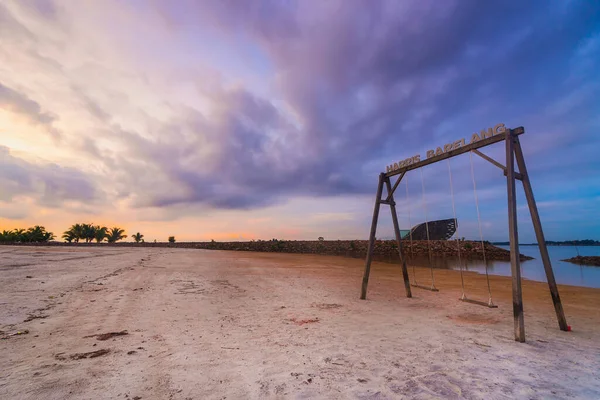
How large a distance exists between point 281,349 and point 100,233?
102766 millimetres

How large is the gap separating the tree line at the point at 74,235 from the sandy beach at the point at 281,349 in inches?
3612

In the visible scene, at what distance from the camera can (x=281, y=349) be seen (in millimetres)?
4680

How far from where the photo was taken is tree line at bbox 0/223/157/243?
71938mm

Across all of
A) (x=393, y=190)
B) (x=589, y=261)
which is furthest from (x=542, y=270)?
(x=393, y=190)

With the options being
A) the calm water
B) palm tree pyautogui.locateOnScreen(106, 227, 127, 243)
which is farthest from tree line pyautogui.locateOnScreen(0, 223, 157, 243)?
the calm water

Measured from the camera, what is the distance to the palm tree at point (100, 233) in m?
84.3

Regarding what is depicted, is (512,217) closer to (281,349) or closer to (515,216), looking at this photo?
(515,216)

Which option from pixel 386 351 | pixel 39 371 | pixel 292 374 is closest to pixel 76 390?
pixel 39 371

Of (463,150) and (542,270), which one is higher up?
(463,150)

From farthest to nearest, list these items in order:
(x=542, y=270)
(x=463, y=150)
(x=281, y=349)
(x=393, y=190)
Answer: (x=542, y=270) < (x=393, y=190) < (x=463, y=150) < (x=281, y=349)

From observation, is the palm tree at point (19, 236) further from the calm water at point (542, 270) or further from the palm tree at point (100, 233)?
the calm water at point (542, 270)

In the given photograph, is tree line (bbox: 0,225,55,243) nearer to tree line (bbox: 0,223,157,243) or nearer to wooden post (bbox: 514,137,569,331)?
tree line (bbox: 0,223,157,243)

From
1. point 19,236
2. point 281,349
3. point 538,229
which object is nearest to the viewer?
point 281,349

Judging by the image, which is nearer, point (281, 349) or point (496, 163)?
point (281, 349)
